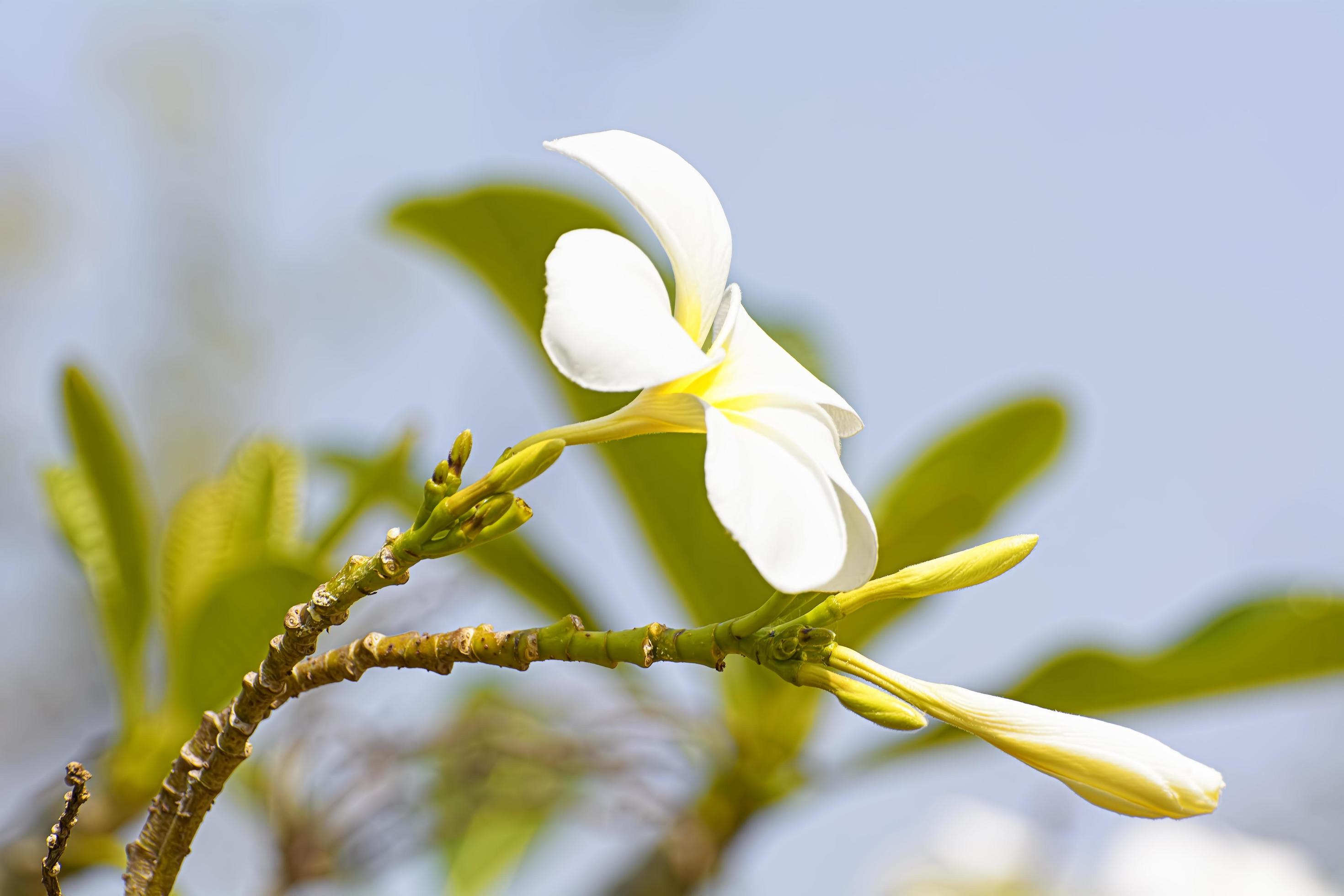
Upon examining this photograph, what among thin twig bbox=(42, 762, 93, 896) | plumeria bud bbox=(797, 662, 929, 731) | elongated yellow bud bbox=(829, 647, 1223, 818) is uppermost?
thin twig bbox=(42, 762, 93, 896)

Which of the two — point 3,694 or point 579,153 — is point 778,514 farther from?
point 3,694

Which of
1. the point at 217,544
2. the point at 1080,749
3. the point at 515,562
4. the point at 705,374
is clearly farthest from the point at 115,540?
the point at 1080,749

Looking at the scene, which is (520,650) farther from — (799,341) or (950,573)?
(799,341)

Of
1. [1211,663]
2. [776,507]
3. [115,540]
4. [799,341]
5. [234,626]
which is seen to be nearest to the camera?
[776,507]

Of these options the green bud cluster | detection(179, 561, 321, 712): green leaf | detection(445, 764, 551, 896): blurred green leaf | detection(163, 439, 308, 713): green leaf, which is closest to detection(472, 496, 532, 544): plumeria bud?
the green bud cluster

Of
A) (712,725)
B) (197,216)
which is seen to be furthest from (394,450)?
(197,216)

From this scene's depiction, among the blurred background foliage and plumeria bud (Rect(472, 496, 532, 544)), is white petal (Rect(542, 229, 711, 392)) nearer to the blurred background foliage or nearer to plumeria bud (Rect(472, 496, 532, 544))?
plumeria bud (Rect(472, 496, 532, 544))
